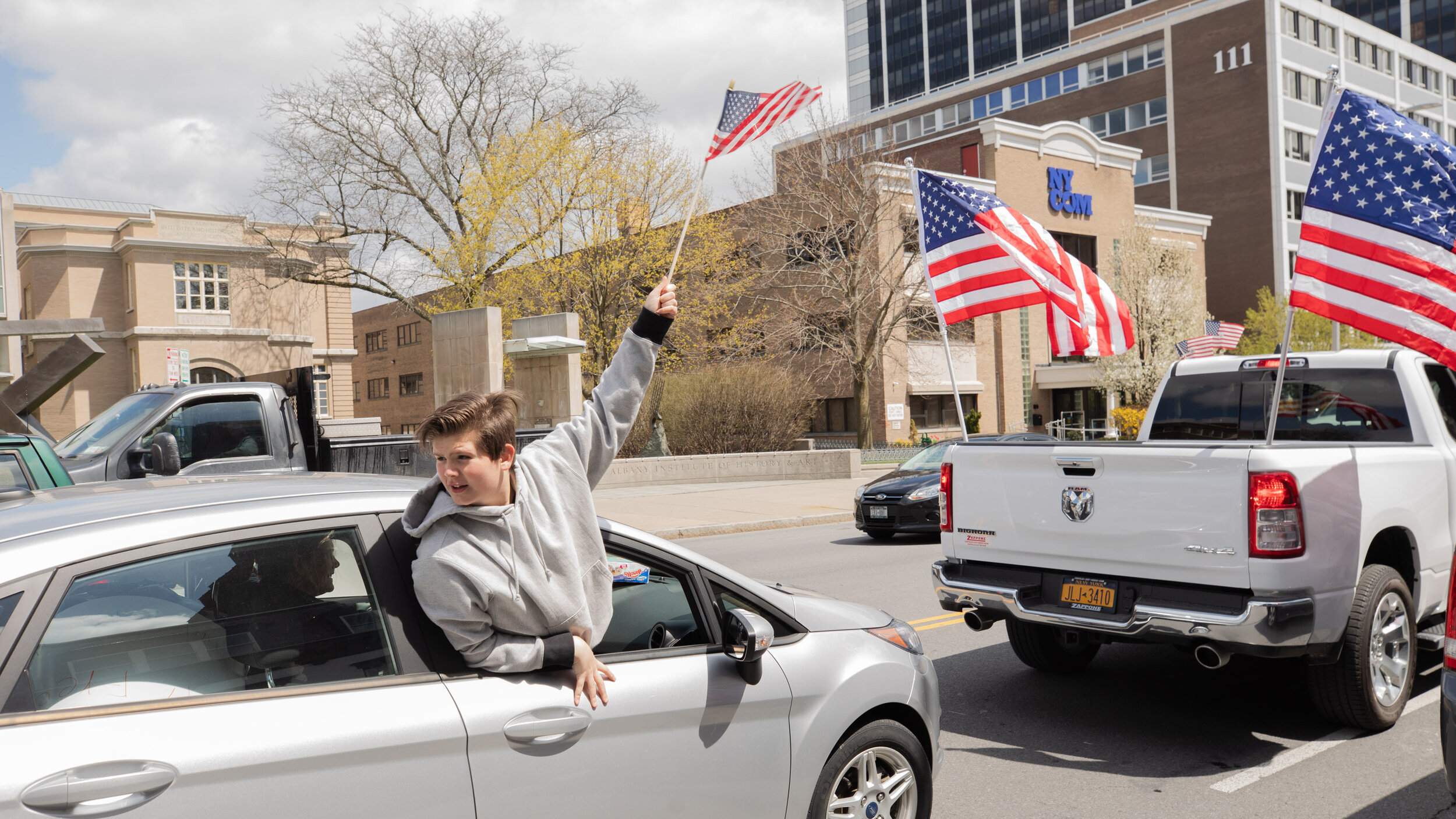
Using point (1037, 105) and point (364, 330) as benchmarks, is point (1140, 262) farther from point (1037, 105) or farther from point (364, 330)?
point (364, 330)

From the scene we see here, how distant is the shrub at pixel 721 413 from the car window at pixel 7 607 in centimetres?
2655

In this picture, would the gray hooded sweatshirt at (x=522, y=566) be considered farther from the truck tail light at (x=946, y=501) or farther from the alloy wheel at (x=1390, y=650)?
the alloy wheel at (x=1390, y=650)

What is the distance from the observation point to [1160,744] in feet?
18.0

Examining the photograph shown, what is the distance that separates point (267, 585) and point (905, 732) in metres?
2.25

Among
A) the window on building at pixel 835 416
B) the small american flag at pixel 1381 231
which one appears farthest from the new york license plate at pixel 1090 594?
the window on building at pixel 835 416

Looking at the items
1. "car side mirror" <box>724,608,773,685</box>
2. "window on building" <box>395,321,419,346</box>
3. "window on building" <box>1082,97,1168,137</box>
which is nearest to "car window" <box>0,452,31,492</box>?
"car side mirror" <box>724,608,773,685</box>

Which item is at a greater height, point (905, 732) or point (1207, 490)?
point (1207, 490)

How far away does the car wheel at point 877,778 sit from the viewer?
3.49 meters

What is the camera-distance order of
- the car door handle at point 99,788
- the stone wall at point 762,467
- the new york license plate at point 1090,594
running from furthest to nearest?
the stone wall at point 762,467
the new york license plate at point 1090,594
the car door handle at point 99,788

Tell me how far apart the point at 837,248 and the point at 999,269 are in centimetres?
2695

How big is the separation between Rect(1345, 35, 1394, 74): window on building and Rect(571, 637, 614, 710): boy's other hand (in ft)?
250

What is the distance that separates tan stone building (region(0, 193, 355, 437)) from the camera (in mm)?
43500

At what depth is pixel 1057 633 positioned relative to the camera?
270 inches

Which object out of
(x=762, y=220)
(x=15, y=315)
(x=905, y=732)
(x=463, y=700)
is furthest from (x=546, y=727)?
(x=15, y=315)
